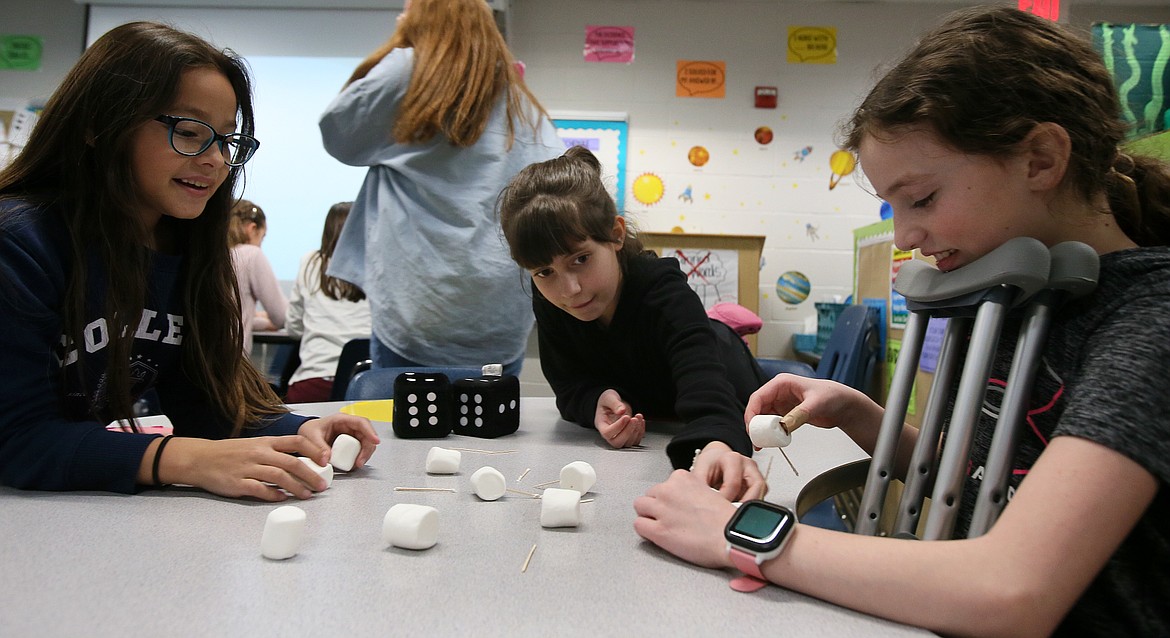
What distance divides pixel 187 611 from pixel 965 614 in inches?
20.4

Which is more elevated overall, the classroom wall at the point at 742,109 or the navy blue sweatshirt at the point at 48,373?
the classroom wall at the point at 742,109

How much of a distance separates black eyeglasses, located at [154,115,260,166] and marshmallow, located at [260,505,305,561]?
1.96ft

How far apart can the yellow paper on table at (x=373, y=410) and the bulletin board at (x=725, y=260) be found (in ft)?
8.18

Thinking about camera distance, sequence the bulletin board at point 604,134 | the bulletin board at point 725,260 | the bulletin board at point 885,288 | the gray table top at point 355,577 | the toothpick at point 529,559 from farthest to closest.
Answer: the bulletin board at point 604,134 < the bulletin board at point 725,260 < the bulletin board at point 885,288 < the toothpick at point 529,559 < the gray table top at point 355,577

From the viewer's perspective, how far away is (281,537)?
2.05ft

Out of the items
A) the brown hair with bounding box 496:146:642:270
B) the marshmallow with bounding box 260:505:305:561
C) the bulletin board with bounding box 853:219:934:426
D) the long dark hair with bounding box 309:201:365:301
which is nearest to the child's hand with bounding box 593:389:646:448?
the brown hair with bounding box 496:146:642:270

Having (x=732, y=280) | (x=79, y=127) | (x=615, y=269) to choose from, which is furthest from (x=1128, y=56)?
(x=732, y=280)

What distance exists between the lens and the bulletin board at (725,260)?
387 cm

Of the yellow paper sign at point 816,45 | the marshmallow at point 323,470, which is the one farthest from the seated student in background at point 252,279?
the yellow paper sign at point 816,45

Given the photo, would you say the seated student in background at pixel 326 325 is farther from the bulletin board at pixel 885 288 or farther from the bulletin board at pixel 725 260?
the bulletin board at pixel 885 288

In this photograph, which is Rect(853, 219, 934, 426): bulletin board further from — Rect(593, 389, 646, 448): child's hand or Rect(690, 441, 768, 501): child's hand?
Rect(690, 441, 768, 501): child's hand

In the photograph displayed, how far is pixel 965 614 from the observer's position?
1.71 ft

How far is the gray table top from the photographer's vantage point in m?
0.51

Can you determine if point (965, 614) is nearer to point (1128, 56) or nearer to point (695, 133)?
point (1128, 56)
